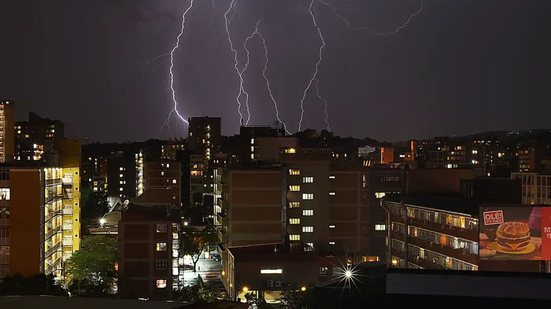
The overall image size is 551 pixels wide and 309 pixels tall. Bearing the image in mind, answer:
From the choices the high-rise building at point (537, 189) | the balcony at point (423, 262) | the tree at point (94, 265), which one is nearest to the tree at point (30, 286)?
the tree at point (94, 265)

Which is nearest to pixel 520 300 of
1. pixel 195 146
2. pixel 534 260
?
pixel 534 260

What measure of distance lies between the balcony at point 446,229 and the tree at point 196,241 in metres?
7.67

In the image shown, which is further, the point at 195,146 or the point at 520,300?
the point at 195,146

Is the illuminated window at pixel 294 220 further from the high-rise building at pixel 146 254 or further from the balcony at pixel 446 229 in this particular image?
the high-rise building at pixel 146 254

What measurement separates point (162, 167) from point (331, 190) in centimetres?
1591

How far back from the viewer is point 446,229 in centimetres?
1692

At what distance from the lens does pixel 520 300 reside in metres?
3.24

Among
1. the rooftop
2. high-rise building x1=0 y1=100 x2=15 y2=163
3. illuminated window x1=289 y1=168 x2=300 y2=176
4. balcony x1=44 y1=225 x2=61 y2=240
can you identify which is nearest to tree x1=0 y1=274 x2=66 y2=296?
balcony x1=44 y1=225 x2=61 y2=240

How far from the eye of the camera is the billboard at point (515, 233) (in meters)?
15.0

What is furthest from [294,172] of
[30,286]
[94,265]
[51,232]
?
[30,286]

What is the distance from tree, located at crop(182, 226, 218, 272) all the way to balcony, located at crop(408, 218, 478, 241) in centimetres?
767

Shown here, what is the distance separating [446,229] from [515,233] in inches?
85.8

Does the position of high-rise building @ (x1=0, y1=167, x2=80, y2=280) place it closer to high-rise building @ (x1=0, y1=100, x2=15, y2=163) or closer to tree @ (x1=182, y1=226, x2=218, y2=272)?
tree @ (x1=182, y1=226, x2=218, y2=272)

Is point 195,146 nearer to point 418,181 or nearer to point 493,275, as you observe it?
point 418,181
